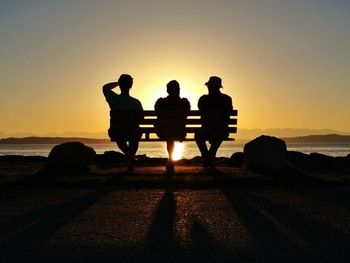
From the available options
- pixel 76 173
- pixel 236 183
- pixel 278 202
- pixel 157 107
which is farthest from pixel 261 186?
pixel 76 173

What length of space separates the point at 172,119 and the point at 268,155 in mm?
2259

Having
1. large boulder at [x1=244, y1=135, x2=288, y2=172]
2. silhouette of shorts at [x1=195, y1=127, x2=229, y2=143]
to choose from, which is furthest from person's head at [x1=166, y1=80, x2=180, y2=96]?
large boulder at [x1=244, y1=135, x2=288, y2=172]

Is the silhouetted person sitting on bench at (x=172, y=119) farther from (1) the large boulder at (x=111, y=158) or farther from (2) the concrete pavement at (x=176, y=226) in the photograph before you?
(1) the large boulder at (x=111, y=158)

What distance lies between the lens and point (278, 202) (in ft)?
24.3

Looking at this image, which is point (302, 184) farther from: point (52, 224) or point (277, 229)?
point (52, 224)

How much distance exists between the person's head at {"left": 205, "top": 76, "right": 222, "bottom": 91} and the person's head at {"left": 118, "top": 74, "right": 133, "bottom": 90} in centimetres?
174

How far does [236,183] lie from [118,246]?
5.34 metres

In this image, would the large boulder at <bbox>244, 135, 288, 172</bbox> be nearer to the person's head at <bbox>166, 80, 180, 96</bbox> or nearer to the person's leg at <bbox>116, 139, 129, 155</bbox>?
the person's head at <bbox>166, 80, 180, 96</bbox>

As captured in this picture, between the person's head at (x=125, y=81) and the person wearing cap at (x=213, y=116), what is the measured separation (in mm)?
1613

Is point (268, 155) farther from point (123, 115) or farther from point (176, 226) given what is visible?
point (176, 226)

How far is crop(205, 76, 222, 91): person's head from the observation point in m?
12.0

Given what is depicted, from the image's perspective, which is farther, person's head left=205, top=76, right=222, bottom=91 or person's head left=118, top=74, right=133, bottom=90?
person's head left=205, top=76, right=222, bottom=91

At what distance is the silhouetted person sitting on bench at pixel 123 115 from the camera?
11508 millimetres

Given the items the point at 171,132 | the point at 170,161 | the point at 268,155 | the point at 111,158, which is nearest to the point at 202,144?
the point at 171,132
